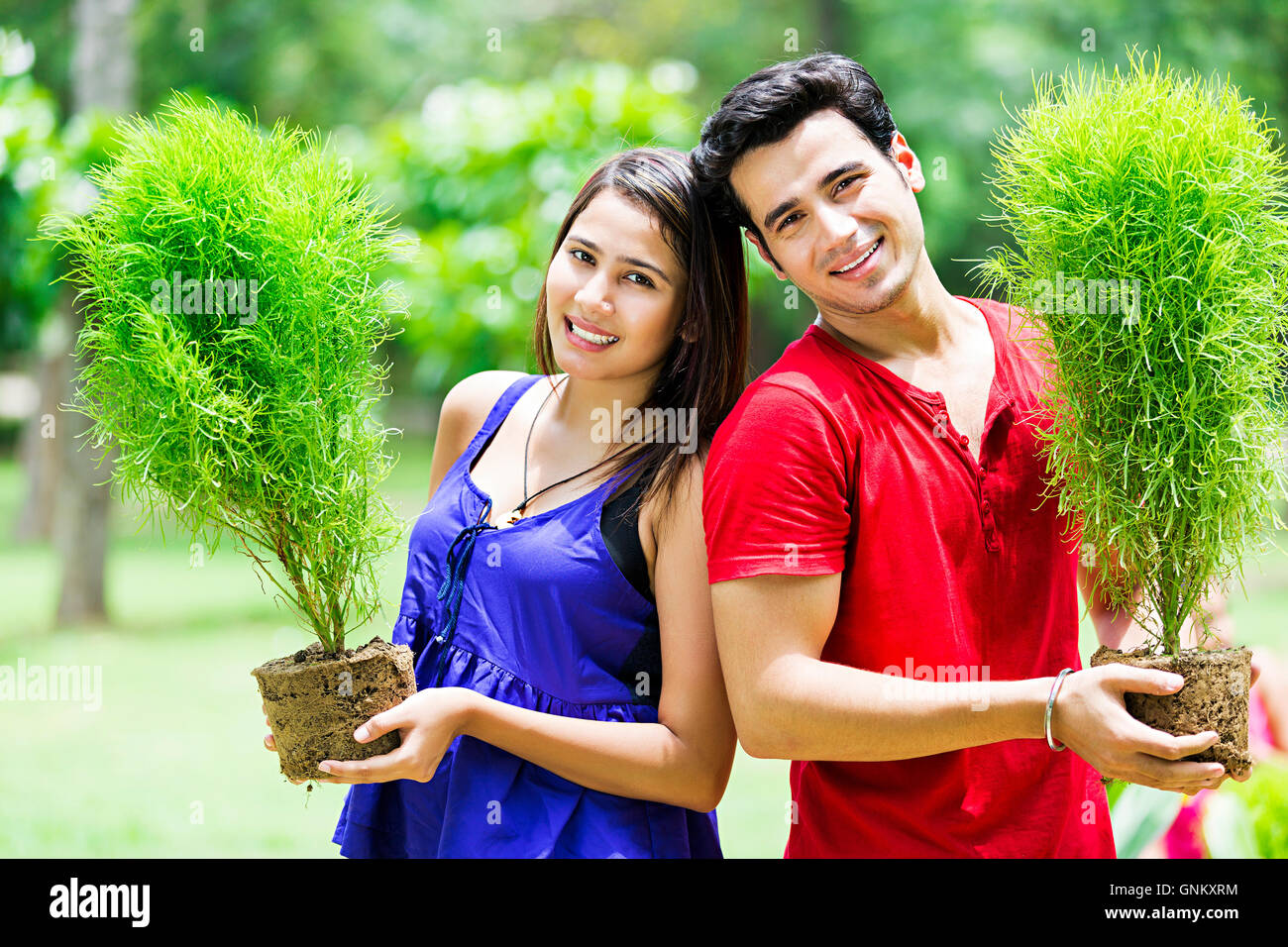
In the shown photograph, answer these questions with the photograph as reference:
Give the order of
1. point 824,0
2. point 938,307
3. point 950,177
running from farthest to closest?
point 824,0 < point 950,177 < point 938,307

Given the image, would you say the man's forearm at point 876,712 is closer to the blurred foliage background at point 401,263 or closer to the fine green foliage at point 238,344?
the blurred foliage background at point 401,263

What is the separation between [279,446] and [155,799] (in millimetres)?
4800

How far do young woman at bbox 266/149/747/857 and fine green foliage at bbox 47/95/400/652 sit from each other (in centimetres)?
26

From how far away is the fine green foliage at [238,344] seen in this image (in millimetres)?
2012

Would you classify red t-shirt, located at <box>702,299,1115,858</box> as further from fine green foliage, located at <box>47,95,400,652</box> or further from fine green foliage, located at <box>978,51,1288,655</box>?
fine green foliage, located at <box>47,95,400,652</box>

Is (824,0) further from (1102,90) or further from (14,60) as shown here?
(1102,90)

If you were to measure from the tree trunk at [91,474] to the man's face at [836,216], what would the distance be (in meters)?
7.85

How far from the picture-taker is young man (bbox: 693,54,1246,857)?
190cm

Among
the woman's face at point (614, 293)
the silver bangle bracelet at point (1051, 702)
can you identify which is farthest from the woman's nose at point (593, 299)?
the silver bangle bracelet at point (1051, 702)

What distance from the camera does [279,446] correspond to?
204cm

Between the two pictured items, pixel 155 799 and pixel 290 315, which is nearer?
pixel 290 315

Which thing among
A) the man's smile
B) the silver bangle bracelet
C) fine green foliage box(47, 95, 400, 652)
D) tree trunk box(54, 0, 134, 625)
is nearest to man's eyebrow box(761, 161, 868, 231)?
the man's smile

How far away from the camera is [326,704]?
2.01 metres
